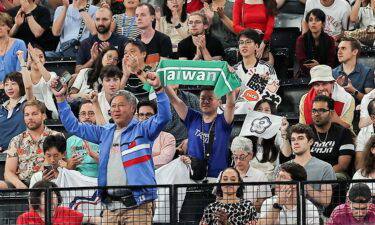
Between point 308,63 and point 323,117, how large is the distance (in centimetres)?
214

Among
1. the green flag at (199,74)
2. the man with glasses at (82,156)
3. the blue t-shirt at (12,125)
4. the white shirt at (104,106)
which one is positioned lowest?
the man with glasses at (82,156)

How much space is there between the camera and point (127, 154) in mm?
16078

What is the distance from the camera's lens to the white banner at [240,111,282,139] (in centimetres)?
1780

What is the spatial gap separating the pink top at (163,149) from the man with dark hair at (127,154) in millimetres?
1402

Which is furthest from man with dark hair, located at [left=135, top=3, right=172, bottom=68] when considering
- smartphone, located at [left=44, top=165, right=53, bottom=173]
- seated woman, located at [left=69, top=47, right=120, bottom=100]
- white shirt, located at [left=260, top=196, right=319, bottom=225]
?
white shirt, located at [left=260, top=196, right=319, bottom=225]

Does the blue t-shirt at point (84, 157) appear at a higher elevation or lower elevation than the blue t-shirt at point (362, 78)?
lower

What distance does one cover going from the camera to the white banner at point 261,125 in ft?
58.4

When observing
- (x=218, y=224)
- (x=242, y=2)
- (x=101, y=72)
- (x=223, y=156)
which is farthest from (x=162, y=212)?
(x=242, y=2)

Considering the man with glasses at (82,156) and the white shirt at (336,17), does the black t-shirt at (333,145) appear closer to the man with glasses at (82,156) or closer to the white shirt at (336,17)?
the man with glasses at (82,156)

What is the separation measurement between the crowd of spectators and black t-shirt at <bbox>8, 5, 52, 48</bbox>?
0.04 ft

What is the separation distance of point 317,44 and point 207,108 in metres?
2.72

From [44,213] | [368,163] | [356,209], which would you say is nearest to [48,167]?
[44,213]

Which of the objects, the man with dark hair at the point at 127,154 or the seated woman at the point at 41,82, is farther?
the seated woman at the point at 41,82

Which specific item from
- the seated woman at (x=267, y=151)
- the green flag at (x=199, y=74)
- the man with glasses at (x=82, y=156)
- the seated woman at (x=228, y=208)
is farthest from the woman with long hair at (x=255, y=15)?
the seated woman at (x=228, y=208)
